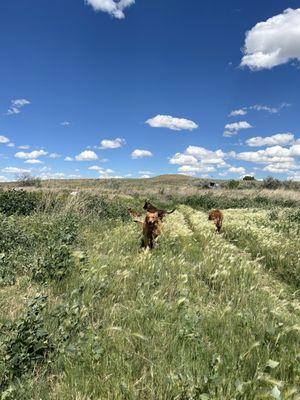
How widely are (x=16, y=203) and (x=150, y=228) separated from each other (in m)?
10.2

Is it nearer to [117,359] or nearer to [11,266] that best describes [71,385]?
[117,359]

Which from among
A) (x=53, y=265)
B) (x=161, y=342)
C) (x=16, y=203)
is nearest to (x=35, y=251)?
(x=53, y=265)

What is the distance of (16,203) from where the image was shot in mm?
17219

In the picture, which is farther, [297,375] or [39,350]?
[39,350]

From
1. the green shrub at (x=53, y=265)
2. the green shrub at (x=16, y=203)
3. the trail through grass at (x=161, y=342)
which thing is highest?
the green shrub at (x=16, y=203)

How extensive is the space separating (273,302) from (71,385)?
3.34 m

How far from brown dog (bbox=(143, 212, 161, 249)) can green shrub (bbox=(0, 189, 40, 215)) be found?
870 cm

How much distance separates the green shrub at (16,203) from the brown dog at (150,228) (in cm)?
870

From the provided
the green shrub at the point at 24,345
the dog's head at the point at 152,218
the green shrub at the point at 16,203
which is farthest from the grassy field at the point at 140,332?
the green shrub at the point at 16,203

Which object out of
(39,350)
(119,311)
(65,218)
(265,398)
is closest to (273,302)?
(119,311)

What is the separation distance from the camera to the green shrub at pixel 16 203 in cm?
1677

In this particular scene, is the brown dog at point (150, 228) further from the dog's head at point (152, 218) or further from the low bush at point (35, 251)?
the low bush at point (35, 251)

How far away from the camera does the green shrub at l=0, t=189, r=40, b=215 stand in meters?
16.8

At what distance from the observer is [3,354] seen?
362 centimetres
